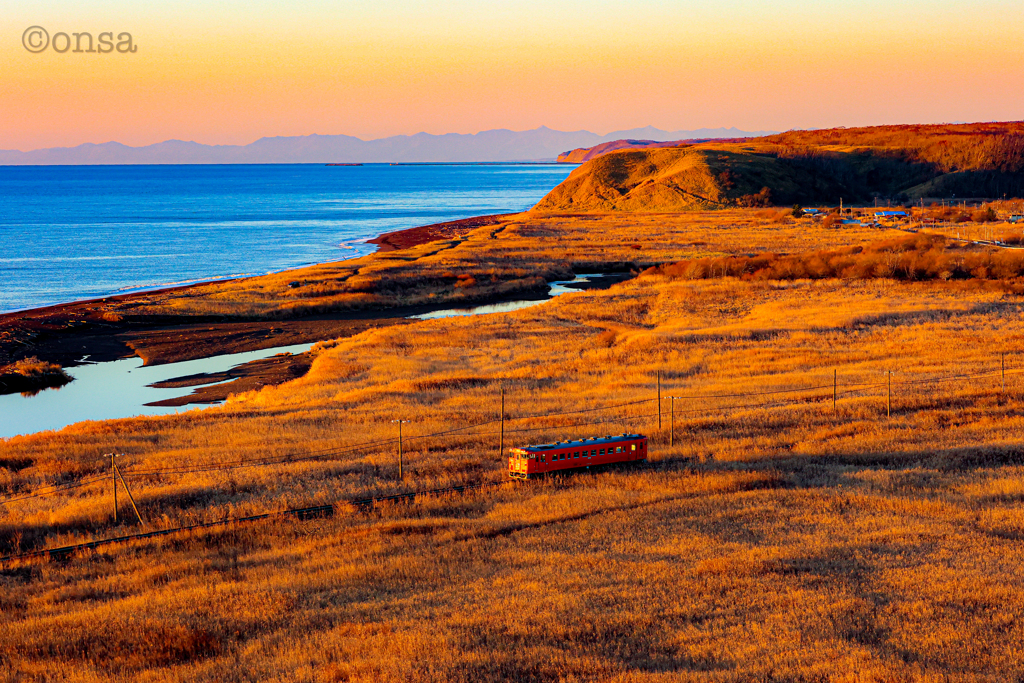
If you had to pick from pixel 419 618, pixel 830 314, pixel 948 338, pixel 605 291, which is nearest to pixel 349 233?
pixel 605 291

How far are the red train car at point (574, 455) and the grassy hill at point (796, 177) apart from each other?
14503 centimetres

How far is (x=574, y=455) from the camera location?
2311 centimetres

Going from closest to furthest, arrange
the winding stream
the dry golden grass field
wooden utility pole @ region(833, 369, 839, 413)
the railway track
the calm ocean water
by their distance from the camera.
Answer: the dry golden grass field → the railway track → wooden utility pole @ region(833, 369, 839, 413) → the winding stream → the calm ocean water

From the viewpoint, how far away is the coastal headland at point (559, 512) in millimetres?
12977

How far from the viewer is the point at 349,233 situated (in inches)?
5266

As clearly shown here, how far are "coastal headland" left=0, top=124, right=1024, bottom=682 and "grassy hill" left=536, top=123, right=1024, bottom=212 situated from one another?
11871 centimetres

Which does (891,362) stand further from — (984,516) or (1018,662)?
(1018,662)

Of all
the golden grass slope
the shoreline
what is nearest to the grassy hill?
the shoreline

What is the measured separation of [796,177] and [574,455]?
167996 millimetres

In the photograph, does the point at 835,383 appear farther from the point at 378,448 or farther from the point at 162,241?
the point at 162,241

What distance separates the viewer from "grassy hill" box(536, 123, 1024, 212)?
17062cm

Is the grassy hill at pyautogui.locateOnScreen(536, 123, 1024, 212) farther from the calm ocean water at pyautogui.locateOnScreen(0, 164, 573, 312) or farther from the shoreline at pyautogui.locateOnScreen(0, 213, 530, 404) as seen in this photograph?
the shoreline at pyautogui.locateOnScreen(0, 213, 530, 404)

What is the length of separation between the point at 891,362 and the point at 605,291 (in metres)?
30.8

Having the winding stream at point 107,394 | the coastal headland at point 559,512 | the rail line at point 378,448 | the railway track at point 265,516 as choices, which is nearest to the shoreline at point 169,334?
the coastal headland at point 559,512
